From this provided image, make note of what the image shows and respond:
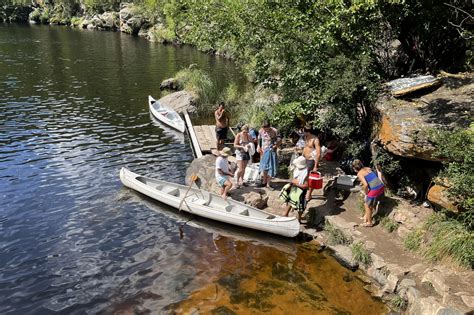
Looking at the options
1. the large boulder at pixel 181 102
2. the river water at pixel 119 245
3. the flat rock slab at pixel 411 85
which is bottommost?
the river water at pixel 119 245

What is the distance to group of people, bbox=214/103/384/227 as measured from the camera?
480 inches

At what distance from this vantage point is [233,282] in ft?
36.2

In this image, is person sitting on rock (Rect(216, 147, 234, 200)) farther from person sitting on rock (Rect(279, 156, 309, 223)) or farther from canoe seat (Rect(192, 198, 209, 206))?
person sitting on rock (Rect(279, 156, 309, 223))

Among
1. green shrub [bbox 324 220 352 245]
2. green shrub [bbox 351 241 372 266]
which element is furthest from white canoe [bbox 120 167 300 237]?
green shrub [bbox 351 241 372 266]

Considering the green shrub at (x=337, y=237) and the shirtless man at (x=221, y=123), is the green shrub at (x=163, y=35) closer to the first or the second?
the shirtless man at (x=221, y=123)

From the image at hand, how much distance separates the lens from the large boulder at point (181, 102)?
26.4 meters

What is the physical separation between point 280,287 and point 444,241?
4.17 metres

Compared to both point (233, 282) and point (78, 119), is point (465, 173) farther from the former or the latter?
point (78, 119)

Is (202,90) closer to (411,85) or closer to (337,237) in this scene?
(411,85)

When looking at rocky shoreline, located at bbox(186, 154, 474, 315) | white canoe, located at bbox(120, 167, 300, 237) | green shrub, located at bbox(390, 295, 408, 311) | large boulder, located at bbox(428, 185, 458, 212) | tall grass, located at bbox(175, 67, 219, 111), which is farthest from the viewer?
tall grass, located at bbox(175, 67, 219, 111)

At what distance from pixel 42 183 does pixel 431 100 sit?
14414mm

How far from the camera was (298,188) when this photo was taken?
12727mm

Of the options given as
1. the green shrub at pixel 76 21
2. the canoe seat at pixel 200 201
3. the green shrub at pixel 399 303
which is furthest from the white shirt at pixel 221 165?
the green shrub at pixel 76 21

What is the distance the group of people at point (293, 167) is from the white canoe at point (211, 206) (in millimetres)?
509
